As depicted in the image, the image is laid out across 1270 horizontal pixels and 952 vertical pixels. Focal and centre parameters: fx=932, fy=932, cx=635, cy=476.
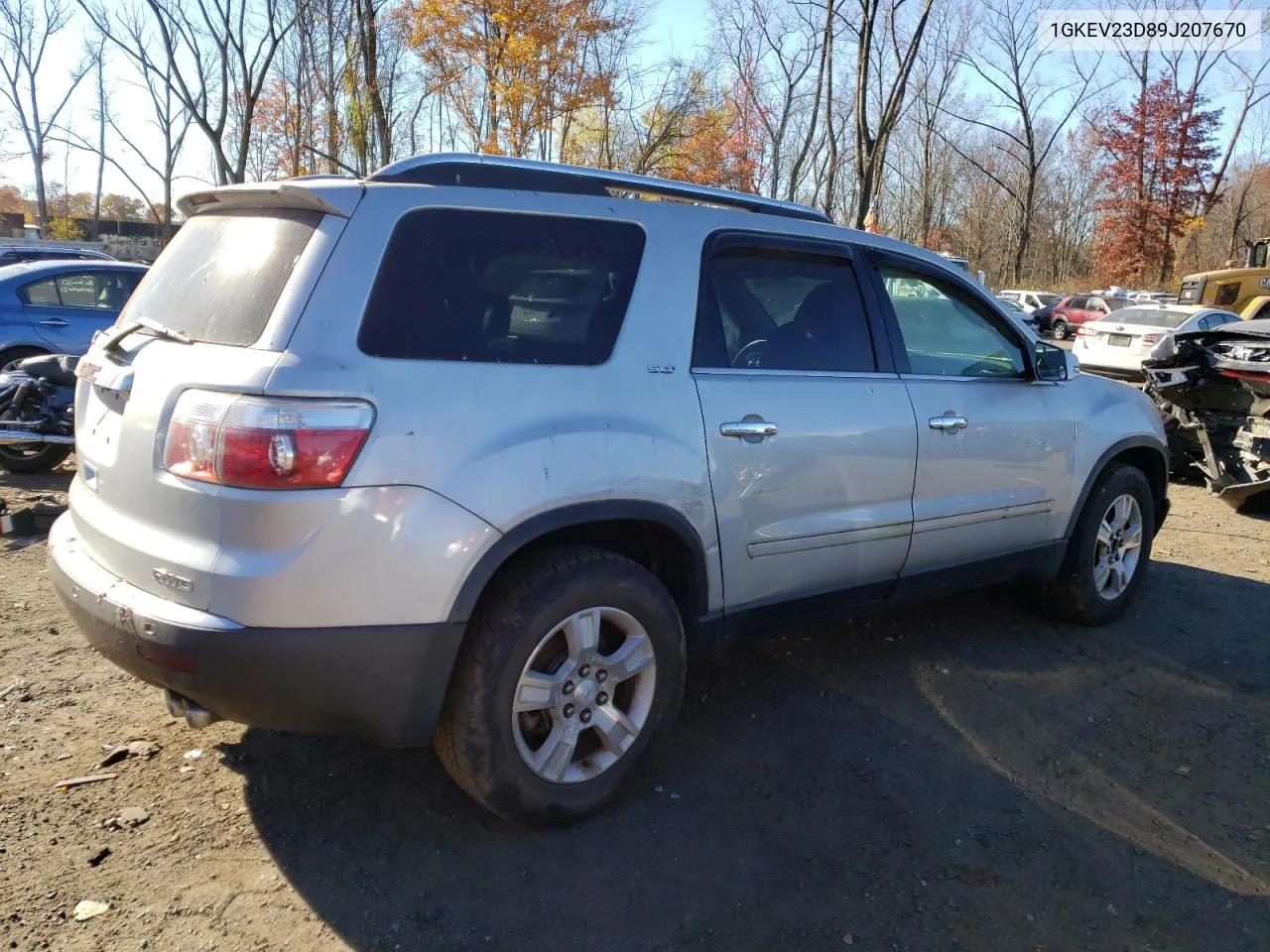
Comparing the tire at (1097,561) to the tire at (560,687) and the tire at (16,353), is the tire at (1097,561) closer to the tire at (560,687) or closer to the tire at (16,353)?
the tire at (560,687)

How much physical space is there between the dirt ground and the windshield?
52.1ft

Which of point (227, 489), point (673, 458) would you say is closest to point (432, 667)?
point (227, 489)

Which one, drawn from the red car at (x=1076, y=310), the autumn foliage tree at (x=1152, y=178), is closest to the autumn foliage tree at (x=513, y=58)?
the red car at (x=1076, y=310)

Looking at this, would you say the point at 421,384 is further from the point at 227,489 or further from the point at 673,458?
the point at 673,458

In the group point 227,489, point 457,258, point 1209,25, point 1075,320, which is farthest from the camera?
point 1209,25

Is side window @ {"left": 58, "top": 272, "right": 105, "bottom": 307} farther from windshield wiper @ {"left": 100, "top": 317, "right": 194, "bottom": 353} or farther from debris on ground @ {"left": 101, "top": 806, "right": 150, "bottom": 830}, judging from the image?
debris on ground @ {"left": 101, "top": 806, "right": 150, "bottom": 830}

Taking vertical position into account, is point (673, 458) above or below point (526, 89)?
below

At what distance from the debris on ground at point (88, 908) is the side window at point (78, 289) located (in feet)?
27.2

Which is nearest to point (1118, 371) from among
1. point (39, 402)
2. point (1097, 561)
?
point (1097, 561)

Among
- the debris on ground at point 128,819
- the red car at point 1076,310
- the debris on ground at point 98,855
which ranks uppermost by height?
the red car at point 1076,310

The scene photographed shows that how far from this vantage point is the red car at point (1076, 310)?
31.3 meters

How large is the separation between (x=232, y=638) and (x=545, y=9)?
20.9 meters

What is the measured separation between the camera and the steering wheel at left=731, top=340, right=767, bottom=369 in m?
3.29

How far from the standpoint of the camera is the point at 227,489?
2.32m
